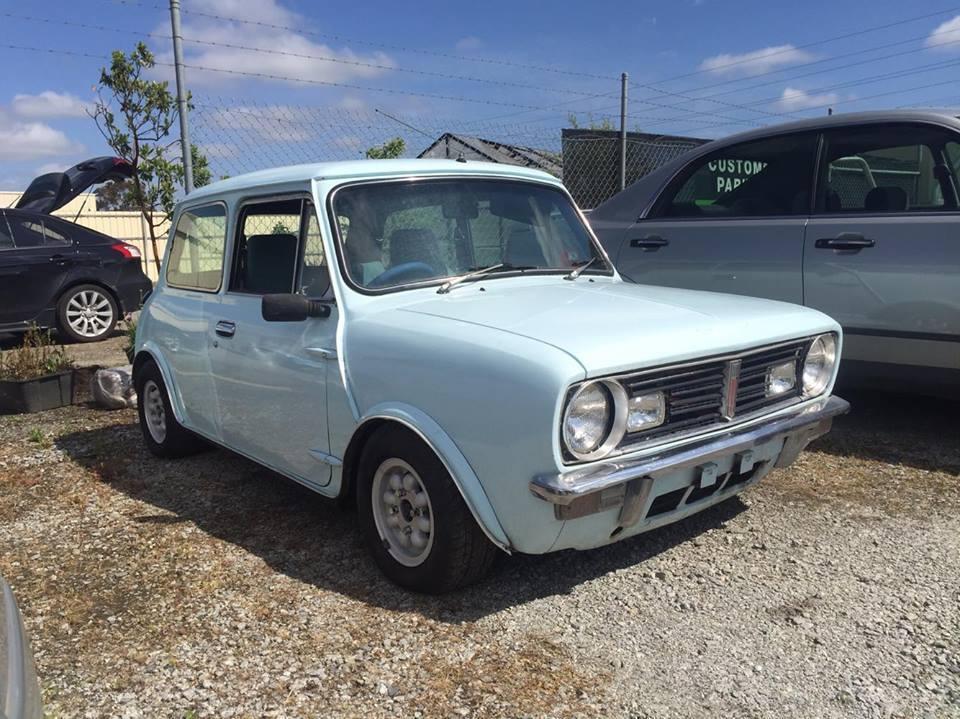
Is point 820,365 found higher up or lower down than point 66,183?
lower down

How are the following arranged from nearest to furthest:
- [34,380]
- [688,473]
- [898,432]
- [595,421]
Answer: [595,421], [688,473], [898,432], [34,380]

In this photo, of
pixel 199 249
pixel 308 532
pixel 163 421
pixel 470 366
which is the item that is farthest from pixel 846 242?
pixel 163 421

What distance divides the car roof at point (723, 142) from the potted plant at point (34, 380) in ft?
14.8

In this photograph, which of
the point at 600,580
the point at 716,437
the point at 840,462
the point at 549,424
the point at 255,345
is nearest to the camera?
the point at 549,424

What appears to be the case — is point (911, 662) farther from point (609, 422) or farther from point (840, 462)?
point (840, 462)

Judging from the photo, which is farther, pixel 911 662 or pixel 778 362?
pixel 778 362

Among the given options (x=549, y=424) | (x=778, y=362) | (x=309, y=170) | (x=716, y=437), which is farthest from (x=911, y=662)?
(x=309, y=170)

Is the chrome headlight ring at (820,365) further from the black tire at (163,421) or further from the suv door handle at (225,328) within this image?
the black tire at (163,421)

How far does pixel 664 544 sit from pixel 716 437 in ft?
2.60

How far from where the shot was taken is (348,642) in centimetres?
289

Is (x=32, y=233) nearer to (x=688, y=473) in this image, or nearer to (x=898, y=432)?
(x=688, y=473)

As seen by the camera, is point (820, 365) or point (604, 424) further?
point (820, 365)

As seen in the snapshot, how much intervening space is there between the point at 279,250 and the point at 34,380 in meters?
3.78

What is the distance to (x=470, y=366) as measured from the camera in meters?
2.78
